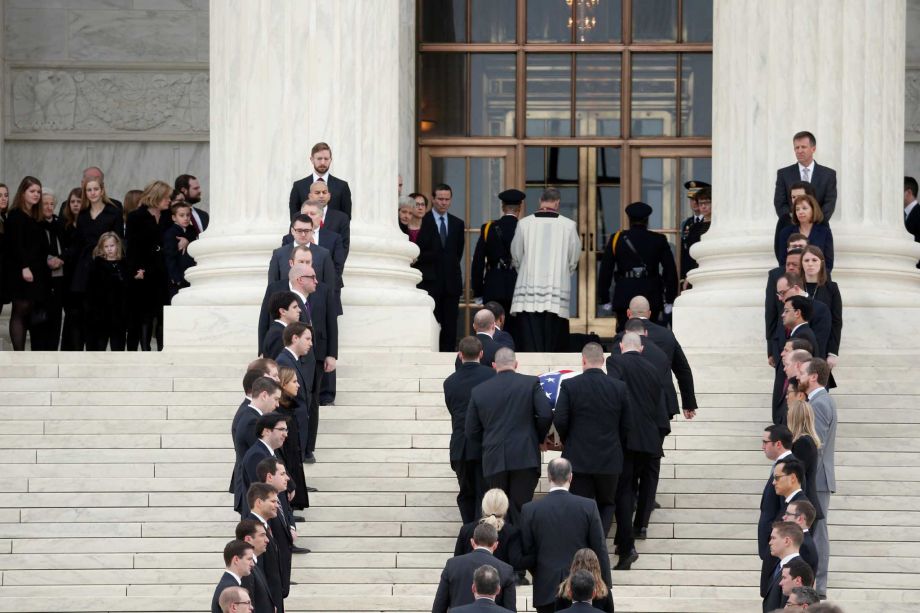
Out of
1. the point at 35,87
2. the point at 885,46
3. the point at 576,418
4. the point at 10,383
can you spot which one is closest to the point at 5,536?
the point at 10,383

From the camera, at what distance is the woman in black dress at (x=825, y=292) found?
48.6 feet

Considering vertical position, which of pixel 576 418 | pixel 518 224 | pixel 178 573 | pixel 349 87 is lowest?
pixel 178 573

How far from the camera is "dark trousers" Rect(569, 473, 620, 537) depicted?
12.8 m

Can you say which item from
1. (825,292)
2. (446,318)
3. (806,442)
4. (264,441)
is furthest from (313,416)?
(446,318)

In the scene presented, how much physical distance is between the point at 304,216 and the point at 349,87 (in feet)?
10.8

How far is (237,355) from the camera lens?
16.2 metres

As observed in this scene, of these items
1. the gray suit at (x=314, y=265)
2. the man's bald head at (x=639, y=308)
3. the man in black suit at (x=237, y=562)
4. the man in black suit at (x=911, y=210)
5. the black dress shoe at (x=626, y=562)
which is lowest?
the black dress shoe at (x=626, y=562)

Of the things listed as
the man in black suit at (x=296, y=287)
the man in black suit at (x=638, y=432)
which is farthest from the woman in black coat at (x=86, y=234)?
the man in black suit at (x=638, y=432)

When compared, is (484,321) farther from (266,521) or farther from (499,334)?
(266,521)

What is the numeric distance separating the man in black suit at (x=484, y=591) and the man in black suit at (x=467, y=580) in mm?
534

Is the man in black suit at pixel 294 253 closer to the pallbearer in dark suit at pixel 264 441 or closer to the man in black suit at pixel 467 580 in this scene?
the pallbearer in dark suit at pixel 264 441

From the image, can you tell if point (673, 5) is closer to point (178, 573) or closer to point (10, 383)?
point (10, 383)

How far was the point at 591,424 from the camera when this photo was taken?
1277 centimetres

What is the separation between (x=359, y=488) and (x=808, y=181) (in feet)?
17.2
